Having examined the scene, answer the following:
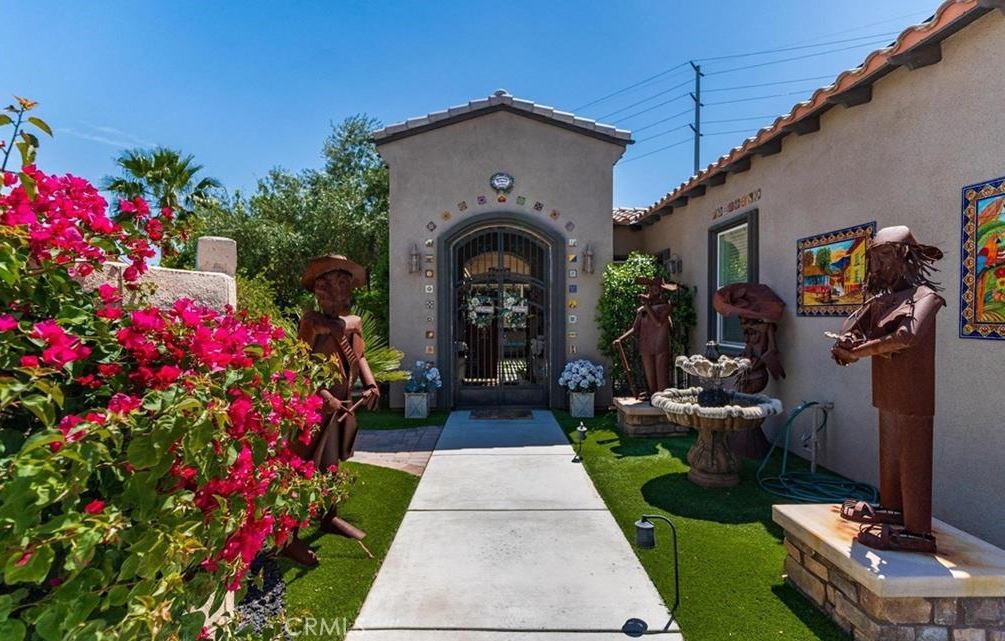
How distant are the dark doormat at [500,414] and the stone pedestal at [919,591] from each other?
253 inches

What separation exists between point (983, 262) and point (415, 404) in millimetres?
7881

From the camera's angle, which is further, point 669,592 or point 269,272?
point 269,272

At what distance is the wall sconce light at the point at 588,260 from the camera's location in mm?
9922

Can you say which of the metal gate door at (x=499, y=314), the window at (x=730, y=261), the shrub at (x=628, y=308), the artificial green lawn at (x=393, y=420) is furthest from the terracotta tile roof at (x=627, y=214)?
the artificial green lawn at (x=393, y=420)

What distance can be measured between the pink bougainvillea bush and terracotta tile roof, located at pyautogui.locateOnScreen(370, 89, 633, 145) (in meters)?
8.39

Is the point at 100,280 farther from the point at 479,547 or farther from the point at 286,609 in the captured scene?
the point at 479,547

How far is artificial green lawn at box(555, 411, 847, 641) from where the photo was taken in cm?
318

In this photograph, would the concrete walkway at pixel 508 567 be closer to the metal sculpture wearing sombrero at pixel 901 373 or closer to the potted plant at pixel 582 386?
the metal sculpture wearing sombrero at pixel 901 373

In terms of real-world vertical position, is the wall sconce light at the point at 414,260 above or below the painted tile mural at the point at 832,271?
above

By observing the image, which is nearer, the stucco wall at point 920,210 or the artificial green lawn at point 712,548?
the artificial green lawn at point 712,548

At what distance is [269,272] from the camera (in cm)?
1415

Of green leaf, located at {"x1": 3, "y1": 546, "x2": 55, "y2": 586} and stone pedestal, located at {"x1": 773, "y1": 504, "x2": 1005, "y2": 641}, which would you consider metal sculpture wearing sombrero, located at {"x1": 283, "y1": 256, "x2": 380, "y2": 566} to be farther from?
stone pedestal, located at {"x1": 773, "y1": 504, "x2": 1005, "y2": 641}

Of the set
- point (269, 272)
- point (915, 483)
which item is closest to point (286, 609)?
point (915, 483)

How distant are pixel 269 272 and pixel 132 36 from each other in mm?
8057
